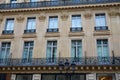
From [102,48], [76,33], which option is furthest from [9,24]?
[102,48]

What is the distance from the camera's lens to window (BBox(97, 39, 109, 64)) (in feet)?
61.8

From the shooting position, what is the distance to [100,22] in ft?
67.3

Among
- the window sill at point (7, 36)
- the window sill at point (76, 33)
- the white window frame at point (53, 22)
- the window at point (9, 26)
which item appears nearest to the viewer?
the window sill at point (76, 33)

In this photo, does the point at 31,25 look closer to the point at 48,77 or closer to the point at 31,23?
the point at 31,23

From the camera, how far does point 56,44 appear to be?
803 inches

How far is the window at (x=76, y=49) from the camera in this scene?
1968 cm

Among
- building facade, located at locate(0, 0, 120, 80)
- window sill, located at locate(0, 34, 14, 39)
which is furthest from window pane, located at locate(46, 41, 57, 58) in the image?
window sill, located at locate(0, 34, 14, 39)

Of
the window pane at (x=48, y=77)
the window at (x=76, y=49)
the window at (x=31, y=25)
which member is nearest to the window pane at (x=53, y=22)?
the window at (x=31, y=25)

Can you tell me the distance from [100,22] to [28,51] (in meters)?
7.81

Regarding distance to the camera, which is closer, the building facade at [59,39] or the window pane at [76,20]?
the building facade at [59,39]

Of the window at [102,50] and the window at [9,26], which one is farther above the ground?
the window at [9,26]

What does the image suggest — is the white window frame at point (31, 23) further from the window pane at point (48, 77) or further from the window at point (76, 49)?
the window pane at point (48, 77)

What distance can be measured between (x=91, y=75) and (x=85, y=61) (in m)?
1.40

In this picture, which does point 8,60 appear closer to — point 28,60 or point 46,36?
point 28,60
